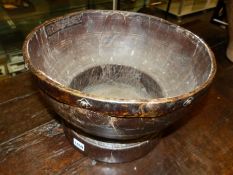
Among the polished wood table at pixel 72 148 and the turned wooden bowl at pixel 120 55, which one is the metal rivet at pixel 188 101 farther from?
the polished wood table at pixel 72 148

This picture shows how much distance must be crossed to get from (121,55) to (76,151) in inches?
14.5

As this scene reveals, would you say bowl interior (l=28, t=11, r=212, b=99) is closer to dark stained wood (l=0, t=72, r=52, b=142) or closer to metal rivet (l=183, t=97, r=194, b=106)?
dark stained wood (l=0, t=72, r=52, b=142)

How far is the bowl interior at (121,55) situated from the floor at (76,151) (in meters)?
0.13

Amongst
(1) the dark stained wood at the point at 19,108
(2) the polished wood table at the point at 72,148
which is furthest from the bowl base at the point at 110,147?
(1) the dark stained wood at the point at 19,108

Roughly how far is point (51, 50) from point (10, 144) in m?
0.28

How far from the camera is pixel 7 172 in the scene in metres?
0.56

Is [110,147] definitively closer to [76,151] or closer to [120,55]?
[76,151]

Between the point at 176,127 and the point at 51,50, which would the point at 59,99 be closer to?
the point at 51,50

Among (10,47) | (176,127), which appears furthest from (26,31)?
(176,127)

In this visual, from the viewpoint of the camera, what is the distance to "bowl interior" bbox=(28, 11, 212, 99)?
2.24 feet

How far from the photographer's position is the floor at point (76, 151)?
23.0 inches

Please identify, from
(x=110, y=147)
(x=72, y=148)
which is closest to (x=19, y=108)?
(x=72, y=148)

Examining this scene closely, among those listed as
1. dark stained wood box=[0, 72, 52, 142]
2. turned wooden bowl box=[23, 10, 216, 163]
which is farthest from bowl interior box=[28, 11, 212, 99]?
dark stained wood box=[0, 72, 52, 142]

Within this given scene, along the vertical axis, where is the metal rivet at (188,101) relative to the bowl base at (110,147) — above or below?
above
